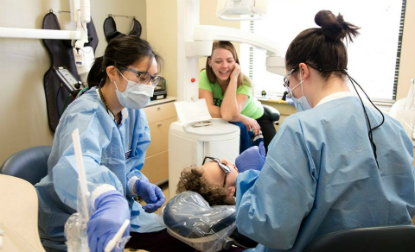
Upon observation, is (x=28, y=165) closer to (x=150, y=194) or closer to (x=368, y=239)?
(x=150, y=194)

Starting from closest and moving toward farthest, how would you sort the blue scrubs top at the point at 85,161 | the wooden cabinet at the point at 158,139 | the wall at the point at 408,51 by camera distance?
1. the blue scrubs top at the point at 85,161
2. the wall at the point at 408,51
3. the wooden cabinet at the point at 158,139

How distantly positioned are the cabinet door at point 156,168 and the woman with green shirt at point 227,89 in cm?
95

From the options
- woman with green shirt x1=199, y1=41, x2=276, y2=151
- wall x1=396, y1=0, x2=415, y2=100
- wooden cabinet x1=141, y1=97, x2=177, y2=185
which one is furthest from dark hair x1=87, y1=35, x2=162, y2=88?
wall x1=396, y1=0, x2=415, y2=100

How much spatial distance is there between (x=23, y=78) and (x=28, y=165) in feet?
4.12

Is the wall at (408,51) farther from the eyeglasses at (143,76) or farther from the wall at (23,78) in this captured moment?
the wall at (23,78)

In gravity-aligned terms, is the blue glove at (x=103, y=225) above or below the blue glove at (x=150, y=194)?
above

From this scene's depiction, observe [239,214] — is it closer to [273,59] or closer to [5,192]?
[5,192]

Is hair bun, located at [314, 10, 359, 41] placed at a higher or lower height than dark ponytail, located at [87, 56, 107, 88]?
higher

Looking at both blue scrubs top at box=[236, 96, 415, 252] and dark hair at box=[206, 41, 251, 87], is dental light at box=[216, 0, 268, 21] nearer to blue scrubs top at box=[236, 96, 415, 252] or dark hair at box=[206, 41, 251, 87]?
dark hair at box=[206, 41, 251, 87]

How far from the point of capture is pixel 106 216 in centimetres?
67

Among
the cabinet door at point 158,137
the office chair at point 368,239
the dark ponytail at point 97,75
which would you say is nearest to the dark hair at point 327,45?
the office chair at point 368,239

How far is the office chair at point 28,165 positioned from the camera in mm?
1292

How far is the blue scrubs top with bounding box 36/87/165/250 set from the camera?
926 millimetres

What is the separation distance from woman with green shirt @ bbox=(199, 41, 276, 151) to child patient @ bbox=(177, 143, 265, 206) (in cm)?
60
